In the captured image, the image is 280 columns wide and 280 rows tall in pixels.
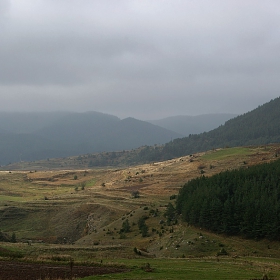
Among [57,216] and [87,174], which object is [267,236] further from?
[87,174]

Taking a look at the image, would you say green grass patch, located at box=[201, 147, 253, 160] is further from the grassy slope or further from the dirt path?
the dirt path

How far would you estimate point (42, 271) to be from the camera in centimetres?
2158

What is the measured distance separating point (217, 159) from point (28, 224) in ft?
210

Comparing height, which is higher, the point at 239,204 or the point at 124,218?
the point at 239,204

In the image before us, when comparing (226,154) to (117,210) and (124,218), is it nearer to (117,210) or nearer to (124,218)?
(117,210)

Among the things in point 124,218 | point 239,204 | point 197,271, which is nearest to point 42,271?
point 197,271

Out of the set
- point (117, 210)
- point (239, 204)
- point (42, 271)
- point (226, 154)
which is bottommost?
point (117, 210)

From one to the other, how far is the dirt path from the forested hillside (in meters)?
25.4

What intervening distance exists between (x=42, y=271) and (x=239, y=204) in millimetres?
31157

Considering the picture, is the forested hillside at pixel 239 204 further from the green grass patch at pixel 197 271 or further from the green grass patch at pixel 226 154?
the green grass patch at pixel 226 154

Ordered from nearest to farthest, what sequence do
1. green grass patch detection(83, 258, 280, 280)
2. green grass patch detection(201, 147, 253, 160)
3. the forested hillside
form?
green grass patch detection(83, 258, 280, 280)
the forested hillside
green grass patch detection(201, 147, 253, 160)

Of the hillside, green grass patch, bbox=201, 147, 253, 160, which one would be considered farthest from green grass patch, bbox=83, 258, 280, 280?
green grass patch, bbox=201, 147, 253, 160

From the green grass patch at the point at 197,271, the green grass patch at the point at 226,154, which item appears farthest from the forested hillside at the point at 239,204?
the green grass patch at the point at 226,154

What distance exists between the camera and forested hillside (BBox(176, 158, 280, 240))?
41.9 meters
